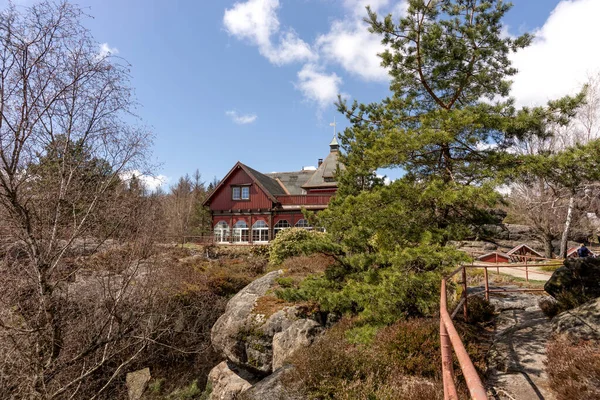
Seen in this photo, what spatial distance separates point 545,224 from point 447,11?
21.7 m

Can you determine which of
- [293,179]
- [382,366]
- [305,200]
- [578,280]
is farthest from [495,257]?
[293,179]

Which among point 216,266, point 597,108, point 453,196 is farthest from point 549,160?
point 597,108

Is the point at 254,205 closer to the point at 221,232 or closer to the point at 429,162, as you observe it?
the point at 221,232

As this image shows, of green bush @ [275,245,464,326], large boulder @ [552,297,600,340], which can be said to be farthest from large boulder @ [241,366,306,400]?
large boulder @ [552,297,600,340]

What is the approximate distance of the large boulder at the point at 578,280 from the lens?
6.48 metres

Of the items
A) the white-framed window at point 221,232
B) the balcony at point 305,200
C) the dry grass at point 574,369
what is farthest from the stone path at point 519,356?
the white-framed window at point 221,232

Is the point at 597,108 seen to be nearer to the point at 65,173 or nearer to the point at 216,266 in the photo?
the point at 216,266

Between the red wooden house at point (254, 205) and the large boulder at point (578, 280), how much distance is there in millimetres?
20096

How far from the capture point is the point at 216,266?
745 inches

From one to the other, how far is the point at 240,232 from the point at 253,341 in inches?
842

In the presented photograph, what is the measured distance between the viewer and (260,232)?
93.4 ft

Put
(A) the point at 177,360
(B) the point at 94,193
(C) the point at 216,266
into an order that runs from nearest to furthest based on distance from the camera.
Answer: (B) the point at 94,193, (A) the point at 177,360, (C) the point at 216,266

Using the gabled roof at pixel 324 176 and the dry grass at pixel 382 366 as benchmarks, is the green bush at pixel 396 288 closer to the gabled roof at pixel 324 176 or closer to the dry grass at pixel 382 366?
the dry grass at pixel 382 366

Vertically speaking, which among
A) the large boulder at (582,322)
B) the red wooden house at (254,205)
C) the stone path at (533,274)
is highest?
the red wooden house at (254,205)
